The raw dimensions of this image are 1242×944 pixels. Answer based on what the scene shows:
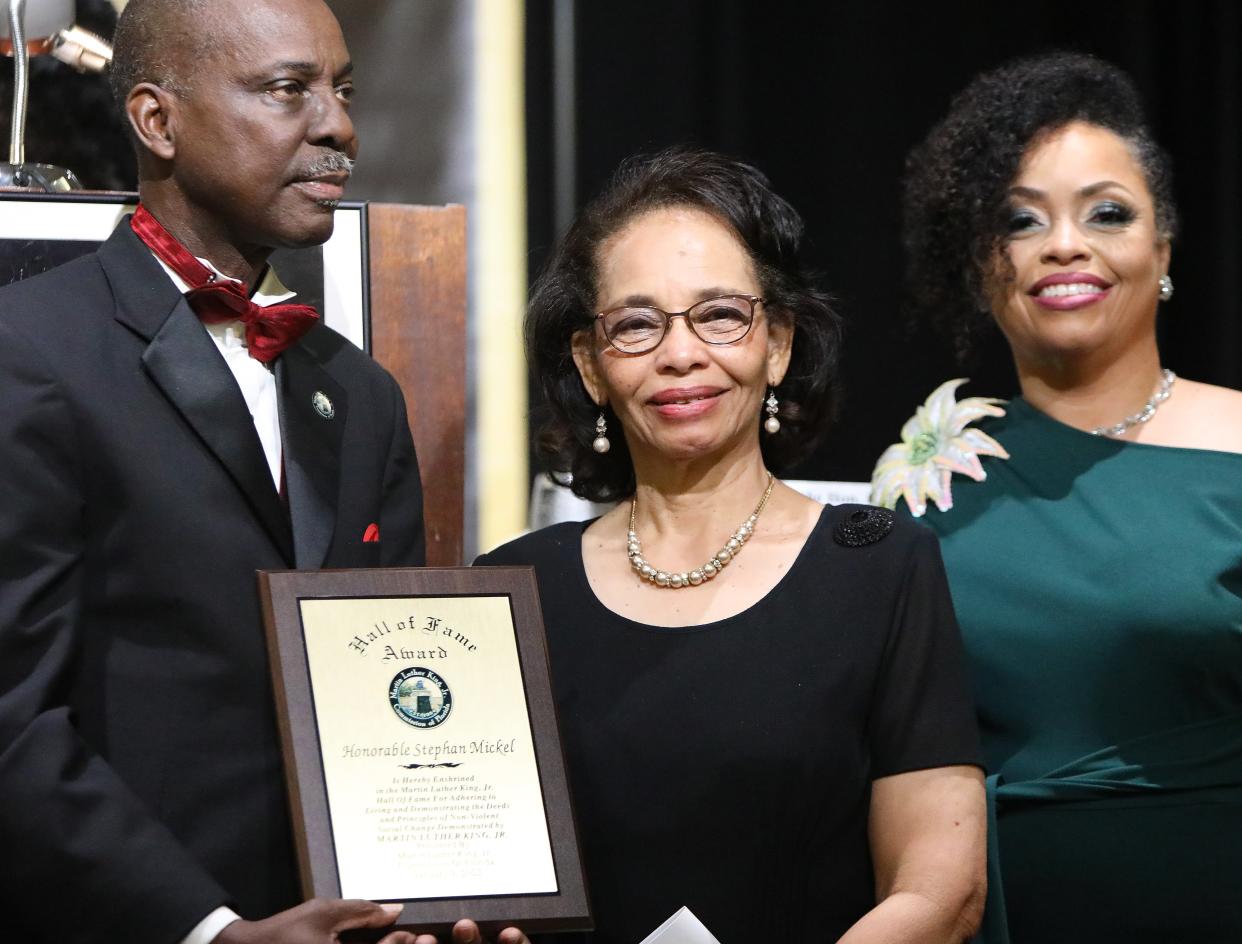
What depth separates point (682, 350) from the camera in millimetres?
2191

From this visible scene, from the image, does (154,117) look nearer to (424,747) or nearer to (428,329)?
(428,329)

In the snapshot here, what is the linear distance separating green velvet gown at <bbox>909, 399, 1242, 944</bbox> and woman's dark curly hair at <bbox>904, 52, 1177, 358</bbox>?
0.44m

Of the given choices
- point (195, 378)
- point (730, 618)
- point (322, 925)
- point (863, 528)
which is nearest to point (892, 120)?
point (863, 528)

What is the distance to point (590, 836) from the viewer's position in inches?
84.9

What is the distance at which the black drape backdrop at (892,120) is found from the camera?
3.84 meters

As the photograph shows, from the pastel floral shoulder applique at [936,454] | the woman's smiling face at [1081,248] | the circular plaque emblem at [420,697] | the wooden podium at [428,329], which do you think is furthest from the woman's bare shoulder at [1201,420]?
Answer: the circular plaque emblem at [420,697]

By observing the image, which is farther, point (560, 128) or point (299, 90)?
point (560, 128)

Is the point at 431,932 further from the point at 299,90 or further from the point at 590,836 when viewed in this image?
the point at 299,90

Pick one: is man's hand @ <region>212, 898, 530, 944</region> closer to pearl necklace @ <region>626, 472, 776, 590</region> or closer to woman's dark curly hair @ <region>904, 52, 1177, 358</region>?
pearl necklace @ <region>626, 472, 776, 590</region>

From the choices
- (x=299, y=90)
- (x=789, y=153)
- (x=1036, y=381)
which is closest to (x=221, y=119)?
(x=299, y=90)

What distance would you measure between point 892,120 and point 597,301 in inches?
73.3

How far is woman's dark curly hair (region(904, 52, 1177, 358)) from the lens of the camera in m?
2.69

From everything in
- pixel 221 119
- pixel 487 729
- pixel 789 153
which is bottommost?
pixel 487 729

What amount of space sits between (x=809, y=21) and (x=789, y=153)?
29cm
